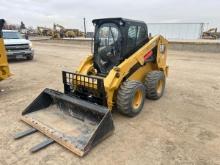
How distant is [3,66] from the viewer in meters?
5.77

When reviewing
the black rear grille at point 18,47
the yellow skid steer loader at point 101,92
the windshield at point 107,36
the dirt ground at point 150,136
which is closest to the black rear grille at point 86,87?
the yellow skid steer loader at point 101,92

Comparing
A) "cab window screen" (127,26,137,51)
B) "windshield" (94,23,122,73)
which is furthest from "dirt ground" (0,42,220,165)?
"cab window screen" (127,26,137,51)

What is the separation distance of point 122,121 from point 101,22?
7.57 feet

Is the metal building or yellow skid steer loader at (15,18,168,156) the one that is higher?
the metal building

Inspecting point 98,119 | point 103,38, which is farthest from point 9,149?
point 103,38

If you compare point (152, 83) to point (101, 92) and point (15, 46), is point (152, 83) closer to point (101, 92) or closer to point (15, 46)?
point (101, 92)

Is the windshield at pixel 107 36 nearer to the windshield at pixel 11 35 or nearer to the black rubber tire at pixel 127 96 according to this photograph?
the black rubber tire at pixel 127 96

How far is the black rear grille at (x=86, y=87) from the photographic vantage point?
3.95 metres

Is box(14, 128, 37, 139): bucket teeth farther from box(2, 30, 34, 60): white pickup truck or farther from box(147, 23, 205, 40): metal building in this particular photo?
box(147, 23, 205, 40): metal building

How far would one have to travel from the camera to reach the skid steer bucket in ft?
10.5

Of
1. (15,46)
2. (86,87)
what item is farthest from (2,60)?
(15,46)

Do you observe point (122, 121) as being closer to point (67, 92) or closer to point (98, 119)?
point (98, 119)

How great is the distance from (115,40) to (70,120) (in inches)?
77.2

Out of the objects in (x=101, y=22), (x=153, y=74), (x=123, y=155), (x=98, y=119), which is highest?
(x=101, y=22)
